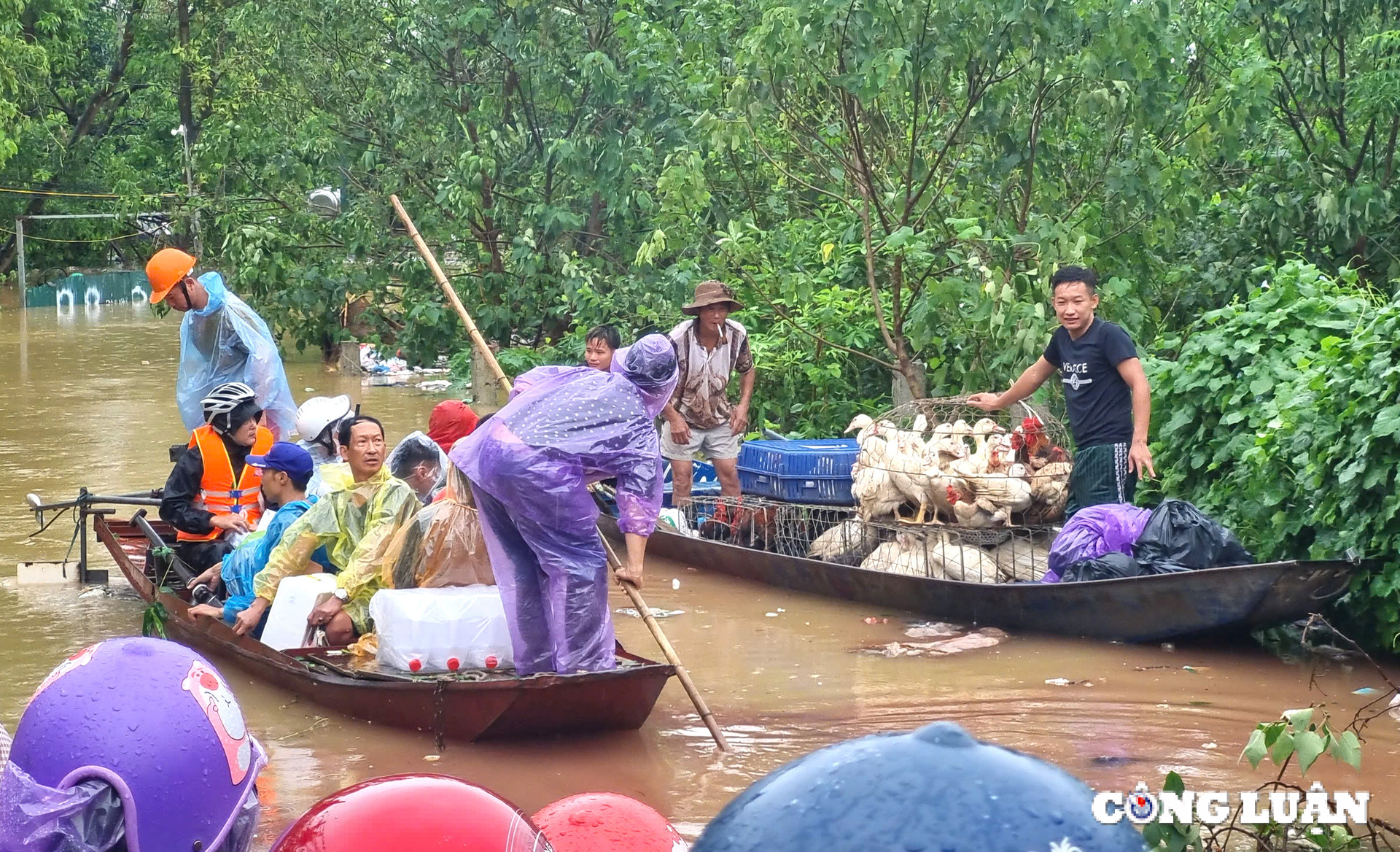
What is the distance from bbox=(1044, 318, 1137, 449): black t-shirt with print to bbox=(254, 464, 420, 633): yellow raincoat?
3373mm

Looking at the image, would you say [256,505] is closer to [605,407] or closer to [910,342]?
[605,407]

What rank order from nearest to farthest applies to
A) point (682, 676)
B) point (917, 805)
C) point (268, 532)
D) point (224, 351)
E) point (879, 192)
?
point (917, 805) → point (682, 676) → point (268, 532) → point (224, 351) → point (879, 192)

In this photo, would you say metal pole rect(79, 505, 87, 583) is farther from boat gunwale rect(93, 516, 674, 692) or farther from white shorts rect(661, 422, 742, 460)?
white shorts rect(661, 422, 742, 460)

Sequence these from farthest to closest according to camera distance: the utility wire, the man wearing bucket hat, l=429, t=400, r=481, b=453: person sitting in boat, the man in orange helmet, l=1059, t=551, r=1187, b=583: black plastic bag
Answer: the utility wire
the man wearing bucket hat
the man in orange helmet
l=429, t=400, r=481, b=453: person sitting in boat
l=1059, t=551, r=1187, b=583: black plastic bag

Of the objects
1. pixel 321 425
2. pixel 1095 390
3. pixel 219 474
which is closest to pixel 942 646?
pixel 1095 390

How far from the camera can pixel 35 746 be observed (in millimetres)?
2277

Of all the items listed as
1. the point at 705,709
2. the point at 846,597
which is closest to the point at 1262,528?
the point at 846,597

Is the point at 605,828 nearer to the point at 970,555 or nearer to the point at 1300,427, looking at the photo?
the point at 1300,427

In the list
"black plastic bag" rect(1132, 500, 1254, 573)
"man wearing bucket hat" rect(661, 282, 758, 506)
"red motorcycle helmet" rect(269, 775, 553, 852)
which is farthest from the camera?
"man wearing bucket hat" rect(661, 282, 758, 506)

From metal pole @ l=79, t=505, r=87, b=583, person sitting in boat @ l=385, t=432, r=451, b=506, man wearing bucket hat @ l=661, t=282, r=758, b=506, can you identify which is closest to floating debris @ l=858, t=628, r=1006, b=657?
person sitting in boat @ l=385, t=432, r=451, b=506

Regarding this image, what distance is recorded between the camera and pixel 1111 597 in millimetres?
7035

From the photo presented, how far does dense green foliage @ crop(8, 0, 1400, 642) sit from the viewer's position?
767cm

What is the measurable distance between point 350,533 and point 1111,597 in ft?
11.8

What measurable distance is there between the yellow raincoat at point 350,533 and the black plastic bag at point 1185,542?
11.4 ft
